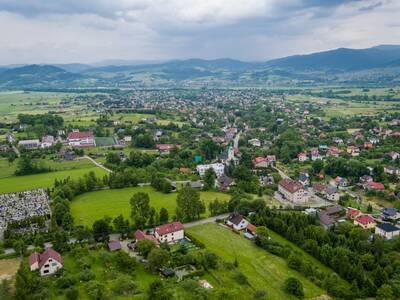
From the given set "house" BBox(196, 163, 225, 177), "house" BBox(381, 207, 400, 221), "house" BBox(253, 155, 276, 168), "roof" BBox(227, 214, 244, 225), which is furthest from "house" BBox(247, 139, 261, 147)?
"roof" BBox(227, 214, 244, 225)

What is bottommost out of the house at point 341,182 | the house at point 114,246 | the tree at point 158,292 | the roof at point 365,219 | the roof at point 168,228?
→ the house at point 341,182

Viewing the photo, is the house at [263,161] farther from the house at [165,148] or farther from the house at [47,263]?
the house at [47,263]

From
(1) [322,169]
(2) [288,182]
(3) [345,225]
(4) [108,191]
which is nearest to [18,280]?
(4) [108,191]

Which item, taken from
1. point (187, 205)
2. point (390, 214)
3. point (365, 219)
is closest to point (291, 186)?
point (365, 219)

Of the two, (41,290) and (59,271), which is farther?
(59,271)

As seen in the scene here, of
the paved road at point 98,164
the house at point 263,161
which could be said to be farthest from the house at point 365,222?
the paved road at point 98,164

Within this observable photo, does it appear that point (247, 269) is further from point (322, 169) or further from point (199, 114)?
point (199, 114)

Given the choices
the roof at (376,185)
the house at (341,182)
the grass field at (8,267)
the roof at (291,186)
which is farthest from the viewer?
the house at (341,182)
